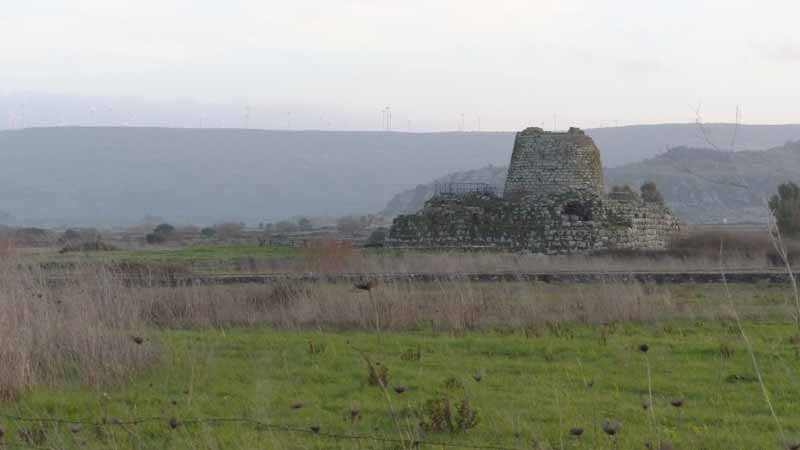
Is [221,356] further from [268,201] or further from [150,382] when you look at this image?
[268,201]

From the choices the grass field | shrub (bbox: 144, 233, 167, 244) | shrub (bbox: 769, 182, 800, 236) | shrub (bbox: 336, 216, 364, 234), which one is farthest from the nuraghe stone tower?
shrub (bbox: 336, 216, 364, 234)

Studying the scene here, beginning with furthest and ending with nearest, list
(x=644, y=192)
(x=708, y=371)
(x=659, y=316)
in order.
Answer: (x=644, y=192) → (x=659, y=316) → (x=708, y=371)

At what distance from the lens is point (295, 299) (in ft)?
57.1

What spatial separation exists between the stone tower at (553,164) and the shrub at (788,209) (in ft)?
22.7

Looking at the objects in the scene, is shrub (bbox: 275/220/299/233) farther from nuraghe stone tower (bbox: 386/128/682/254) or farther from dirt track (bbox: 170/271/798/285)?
dirt track (bbox: 170/271/798/285)

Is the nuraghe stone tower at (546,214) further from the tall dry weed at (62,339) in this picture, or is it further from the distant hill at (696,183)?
the distant hill at (696,183)

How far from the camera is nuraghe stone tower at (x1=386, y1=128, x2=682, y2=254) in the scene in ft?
116

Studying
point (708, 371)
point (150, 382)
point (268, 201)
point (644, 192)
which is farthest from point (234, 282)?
point (268, 201)

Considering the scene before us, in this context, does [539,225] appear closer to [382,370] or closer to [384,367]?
[384,367]

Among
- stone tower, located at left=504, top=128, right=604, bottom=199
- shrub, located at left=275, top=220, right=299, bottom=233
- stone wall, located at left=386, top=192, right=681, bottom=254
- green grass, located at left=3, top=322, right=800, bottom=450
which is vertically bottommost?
shrub, located at left=275, top=220, right=299, bottom=233

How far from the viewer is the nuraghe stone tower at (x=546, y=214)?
35.4m

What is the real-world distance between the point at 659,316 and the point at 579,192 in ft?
70.6

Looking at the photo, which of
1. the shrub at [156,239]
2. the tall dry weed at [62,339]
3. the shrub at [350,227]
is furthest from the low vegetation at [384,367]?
the shrub at [350,227]

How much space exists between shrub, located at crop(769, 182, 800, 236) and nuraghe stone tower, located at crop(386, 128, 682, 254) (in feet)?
12.8
